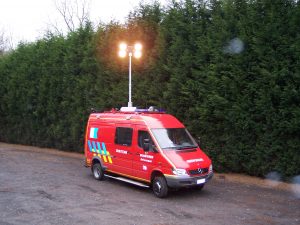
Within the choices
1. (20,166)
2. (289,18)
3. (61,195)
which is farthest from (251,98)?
(20,166)

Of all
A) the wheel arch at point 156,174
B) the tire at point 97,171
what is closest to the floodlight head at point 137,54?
the tire at point 97,171

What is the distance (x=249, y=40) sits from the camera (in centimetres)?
1288

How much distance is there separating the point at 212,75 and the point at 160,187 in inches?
194

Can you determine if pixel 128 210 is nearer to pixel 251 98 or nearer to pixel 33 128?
pixel 251 98

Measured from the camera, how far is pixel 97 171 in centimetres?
1366

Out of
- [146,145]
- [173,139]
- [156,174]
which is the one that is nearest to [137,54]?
[173,139]

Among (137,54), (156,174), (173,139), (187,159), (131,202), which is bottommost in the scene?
(131,202)

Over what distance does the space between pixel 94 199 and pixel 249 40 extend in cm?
719

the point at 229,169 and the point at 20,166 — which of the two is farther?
the point at 20,166

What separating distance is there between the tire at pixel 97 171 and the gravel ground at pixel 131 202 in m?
0.26

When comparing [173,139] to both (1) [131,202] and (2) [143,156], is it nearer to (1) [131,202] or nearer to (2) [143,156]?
(2) [143,156]

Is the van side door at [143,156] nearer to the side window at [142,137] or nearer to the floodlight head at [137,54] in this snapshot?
the side window at [142,137]

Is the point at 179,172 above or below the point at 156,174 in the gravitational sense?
above

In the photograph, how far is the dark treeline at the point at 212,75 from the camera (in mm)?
12141
